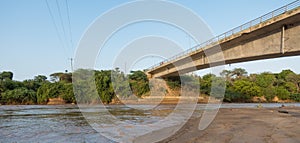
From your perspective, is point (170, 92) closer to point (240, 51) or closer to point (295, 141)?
point (240, 51)

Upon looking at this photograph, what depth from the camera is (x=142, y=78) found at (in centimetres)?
7606

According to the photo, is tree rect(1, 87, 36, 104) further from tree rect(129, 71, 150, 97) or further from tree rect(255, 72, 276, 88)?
tree rect(255, 72, 276, 88)

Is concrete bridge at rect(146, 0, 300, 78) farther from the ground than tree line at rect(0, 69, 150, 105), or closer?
farther from the ground

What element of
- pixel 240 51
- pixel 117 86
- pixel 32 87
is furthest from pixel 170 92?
pixel 240 51

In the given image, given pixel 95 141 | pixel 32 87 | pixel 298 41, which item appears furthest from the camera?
pixel 32 87

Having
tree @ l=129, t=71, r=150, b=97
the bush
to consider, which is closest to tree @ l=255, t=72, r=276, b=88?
the bush

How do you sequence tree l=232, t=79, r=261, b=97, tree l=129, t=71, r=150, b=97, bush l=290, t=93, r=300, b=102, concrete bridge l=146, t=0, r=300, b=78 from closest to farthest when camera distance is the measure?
concrete bridge l=146, t=0, r=300, b=78, tree l=129, t=71, r=150, b=97, tree l=232, t=79, r=261, b=97, bush l=290, t=93, r=300, b=102

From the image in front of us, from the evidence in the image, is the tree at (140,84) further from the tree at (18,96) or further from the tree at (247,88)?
the tree at (247,88)

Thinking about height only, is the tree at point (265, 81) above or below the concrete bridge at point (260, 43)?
below

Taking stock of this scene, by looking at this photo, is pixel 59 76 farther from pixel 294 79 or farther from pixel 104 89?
pixel 294 79

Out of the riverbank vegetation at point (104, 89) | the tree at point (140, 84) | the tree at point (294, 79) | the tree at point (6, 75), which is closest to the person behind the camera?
the riverbank vegetation at point (104, 89)

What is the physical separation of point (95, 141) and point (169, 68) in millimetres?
46913

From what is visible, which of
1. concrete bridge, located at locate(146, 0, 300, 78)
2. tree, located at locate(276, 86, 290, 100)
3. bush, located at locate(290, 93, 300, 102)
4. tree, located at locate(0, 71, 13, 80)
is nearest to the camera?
concrete bridge, located at locate(146, 0, 300, 78)

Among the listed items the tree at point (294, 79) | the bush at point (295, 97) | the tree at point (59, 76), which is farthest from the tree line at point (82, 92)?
the tree at point (294, 79)
